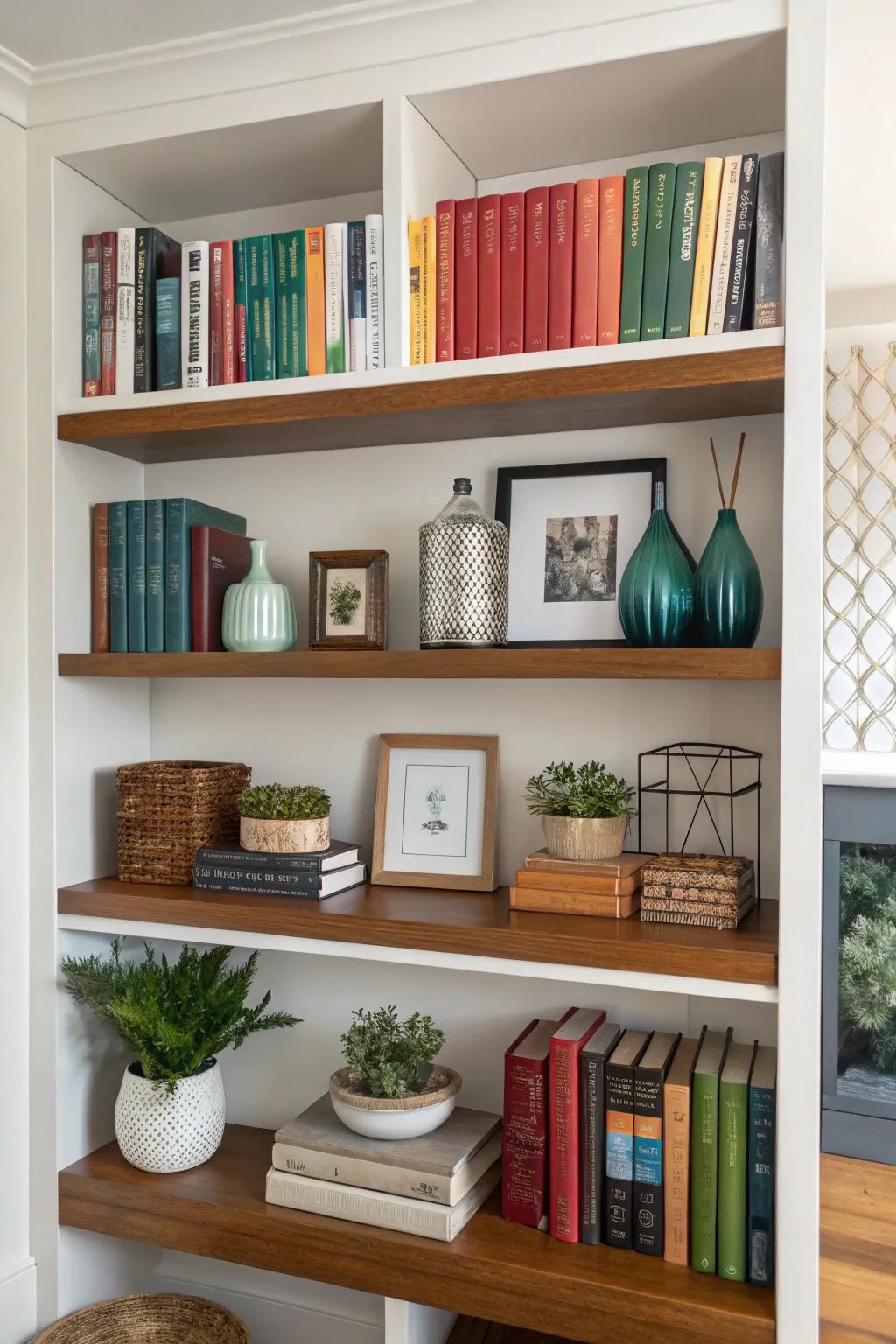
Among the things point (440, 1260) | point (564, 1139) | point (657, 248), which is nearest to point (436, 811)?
point (564, 1139)

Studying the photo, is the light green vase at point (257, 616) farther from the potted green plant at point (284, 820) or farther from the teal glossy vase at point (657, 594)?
the teal glossy vase at point (657, 594)

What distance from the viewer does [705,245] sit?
1458 mm

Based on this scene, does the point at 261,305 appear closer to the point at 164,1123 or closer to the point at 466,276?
the point at 466,276

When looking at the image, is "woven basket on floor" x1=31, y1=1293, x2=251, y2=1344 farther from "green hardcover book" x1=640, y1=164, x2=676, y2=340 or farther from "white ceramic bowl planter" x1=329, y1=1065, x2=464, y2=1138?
"green hardcover book" x1=640, y1=164, x2=676, y2=340

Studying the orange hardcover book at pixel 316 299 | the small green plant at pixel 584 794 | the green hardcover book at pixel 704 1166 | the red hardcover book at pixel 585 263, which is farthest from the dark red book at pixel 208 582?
the green hardcover book at pixel 704 1166

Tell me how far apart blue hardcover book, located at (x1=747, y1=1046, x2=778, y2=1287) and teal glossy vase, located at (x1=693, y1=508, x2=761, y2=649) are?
0.64 meters

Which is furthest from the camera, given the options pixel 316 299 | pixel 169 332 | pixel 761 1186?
pixel 169 332

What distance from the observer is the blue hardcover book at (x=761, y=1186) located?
1.42 metres

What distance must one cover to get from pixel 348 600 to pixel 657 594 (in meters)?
0.54

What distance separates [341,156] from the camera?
1.76 metres

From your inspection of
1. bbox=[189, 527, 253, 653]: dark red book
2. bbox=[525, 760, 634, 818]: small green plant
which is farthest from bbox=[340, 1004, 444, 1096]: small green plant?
bbox=[189, 527, 253, 653]: dark red book

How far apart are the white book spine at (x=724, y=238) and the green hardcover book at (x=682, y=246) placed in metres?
0.03

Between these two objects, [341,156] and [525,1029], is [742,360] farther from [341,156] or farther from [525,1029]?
[525,1029]

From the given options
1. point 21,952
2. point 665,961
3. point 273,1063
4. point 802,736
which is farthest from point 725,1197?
point 21,952
